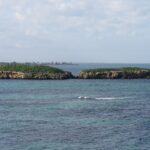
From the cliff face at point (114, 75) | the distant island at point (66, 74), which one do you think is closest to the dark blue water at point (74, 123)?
the distant island at point (66, 74)

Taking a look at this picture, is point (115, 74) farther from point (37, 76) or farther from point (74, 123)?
point (74, 123)

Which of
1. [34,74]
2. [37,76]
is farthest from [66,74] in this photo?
[34,74]

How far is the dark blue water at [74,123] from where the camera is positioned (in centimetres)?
5659

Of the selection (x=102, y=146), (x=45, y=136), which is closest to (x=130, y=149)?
(x=102, y=146)

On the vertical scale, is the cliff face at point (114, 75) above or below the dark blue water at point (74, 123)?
above

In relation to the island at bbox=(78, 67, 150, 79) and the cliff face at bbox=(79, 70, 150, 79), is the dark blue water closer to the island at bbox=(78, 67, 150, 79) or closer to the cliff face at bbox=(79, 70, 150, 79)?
the cliff face at bbox=(79, 70, 150, 79)

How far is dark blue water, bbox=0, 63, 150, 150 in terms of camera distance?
186ft

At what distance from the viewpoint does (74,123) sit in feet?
232

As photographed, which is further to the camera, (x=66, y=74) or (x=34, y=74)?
(x=66, y=74)

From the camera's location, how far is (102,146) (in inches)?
2191

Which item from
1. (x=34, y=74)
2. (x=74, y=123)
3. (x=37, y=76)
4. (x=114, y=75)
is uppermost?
(x=34, y=74)

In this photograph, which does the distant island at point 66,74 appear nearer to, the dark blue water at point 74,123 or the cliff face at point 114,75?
the cliff face at point 114,75

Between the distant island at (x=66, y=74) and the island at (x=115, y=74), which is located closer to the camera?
the distant island at (x=66, y=74)

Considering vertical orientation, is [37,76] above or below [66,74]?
below
